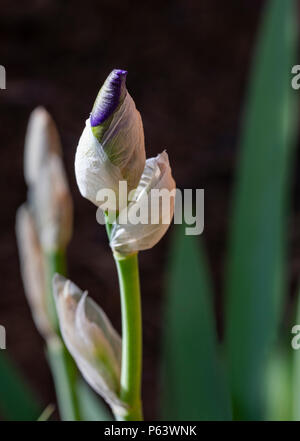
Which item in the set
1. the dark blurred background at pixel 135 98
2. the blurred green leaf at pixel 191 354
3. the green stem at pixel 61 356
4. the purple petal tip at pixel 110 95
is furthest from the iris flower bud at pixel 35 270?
the dark blurred background at pixel 135 98

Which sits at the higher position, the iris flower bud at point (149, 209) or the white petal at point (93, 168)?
the white petal at point (93, 168)

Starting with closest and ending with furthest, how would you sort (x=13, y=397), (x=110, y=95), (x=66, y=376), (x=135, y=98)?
(x=110, y=95) < (x=66, y=376) < (x=13, y=397) < (x=135, y=98)

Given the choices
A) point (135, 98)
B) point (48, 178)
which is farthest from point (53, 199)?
point (135, 98)

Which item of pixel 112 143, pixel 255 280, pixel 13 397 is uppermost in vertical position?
pixel 112 143

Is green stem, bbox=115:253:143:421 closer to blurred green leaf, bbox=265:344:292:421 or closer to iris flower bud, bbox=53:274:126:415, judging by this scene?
iris flower bud, bbox=53:274:126:415

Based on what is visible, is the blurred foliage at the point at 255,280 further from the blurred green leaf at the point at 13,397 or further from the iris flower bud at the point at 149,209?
the iris flower bud at the point at 149,209

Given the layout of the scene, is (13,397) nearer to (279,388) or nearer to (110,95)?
(279,388)
